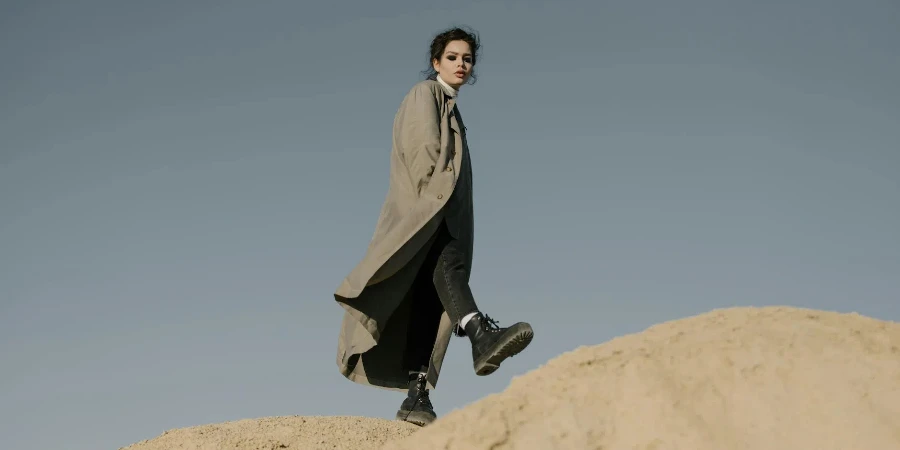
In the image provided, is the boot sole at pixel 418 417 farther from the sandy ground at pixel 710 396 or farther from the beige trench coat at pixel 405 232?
the sandy ground at pixel 710 396

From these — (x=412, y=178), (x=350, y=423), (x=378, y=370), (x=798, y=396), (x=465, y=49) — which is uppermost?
(x=465, y=49)

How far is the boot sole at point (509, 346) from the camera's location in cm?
443

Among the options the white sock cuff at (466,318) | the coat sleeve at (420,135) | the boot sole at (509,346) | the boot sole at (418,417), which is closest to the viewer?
the boot sole at (509,346)

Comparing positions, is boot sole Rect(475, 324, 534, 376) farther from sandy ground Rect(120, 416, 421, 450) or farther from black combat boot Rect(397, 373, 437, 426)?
sandy ground Rect(120, 416, 421, 450)

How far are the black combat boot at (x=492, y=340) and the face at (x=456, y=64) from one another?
158cm

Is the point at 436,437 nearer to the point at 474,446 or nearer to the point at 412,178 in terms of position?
the point at 474,446

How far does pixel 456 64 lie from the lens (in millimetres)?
5477

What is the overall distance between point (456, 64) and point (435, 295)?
4.79ft

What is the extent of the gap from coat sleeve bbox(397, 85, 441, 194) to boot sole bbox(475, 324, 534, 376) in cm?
108

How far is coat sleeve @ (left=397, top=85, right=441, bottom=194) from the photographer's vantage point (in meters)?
5.05

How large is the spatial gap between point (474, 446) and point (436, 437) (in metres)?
0.19

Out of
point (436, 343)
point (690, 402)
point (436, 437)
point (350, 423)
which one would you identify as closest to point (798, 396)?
point (690, 402)

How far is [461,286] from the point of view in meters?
4.95

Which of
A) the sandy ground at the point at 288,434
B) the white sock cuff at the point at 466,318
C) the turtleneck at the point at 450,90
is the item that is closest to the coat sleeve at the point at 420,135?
the turtleneck at the point at 450,90
